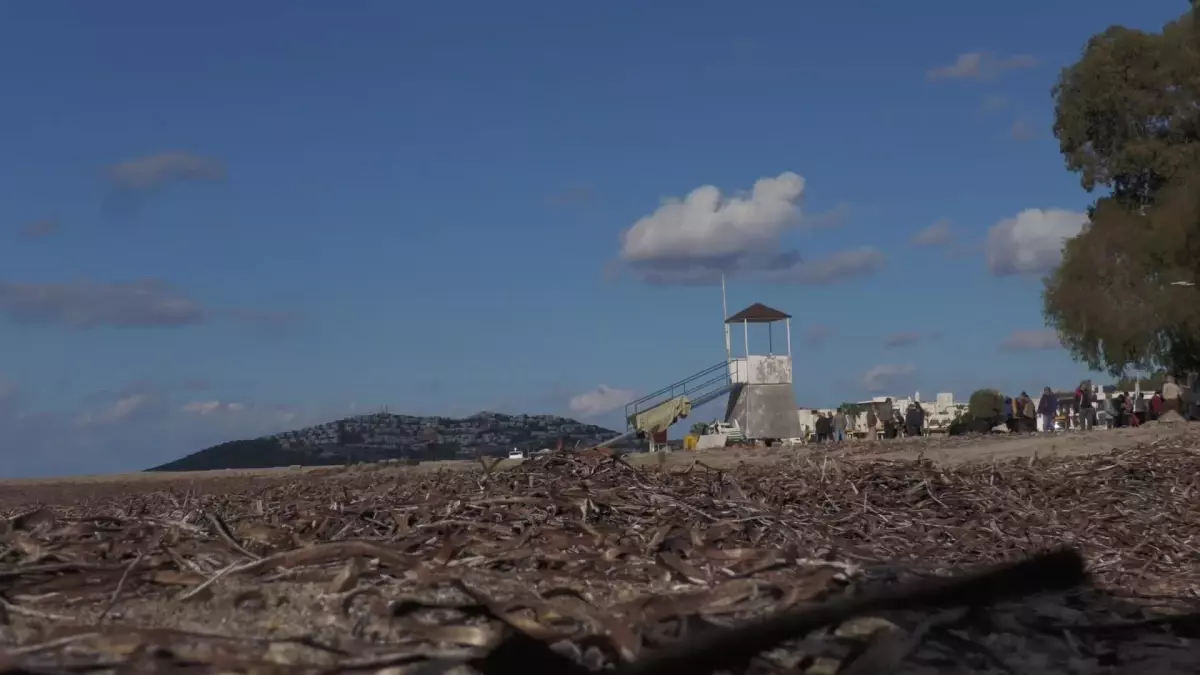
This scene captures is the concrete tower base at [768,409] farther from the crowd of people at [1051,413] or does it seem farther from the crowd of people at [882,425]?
the crowd of people at [1051,413]

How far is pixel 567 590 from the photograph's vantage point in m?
4.12

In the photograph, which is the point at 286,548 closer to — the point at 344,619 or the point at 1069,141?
the point at 344,619

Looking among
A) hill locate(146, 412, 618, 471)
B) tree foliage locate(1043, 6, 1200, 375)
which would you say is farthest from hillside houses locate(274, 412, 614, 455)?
tree foliage locate(1043, 6, 1200, 375)

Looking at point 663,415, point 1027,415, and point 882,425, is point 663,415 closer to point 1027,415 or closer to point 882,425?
point 882,425

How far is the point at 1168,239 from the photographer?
3728cm

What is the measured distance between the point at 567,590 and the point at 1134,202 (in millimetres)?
41085

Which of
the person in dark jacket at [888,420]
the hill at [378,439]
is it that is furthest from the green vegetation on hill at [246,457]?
the person in dark jacket at [888,420]

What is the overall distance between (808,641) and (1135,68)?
136ft

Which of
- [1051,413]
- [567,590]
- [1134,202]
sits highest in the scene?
[1134,202]

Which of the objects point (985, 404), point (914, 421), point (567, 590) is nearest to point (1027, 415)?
point (914, 421)

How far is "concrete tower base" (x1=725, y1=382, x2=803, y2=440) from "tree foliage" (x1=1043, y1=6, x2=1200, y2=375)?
30.2 ft

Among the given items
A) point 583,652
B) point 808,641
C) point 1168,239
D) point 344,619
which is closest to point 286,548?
point 344,619

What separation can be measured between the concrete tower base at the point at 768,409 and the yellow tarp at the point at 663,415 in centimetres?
182

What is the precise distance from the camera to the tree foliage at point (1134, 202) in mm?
37656
